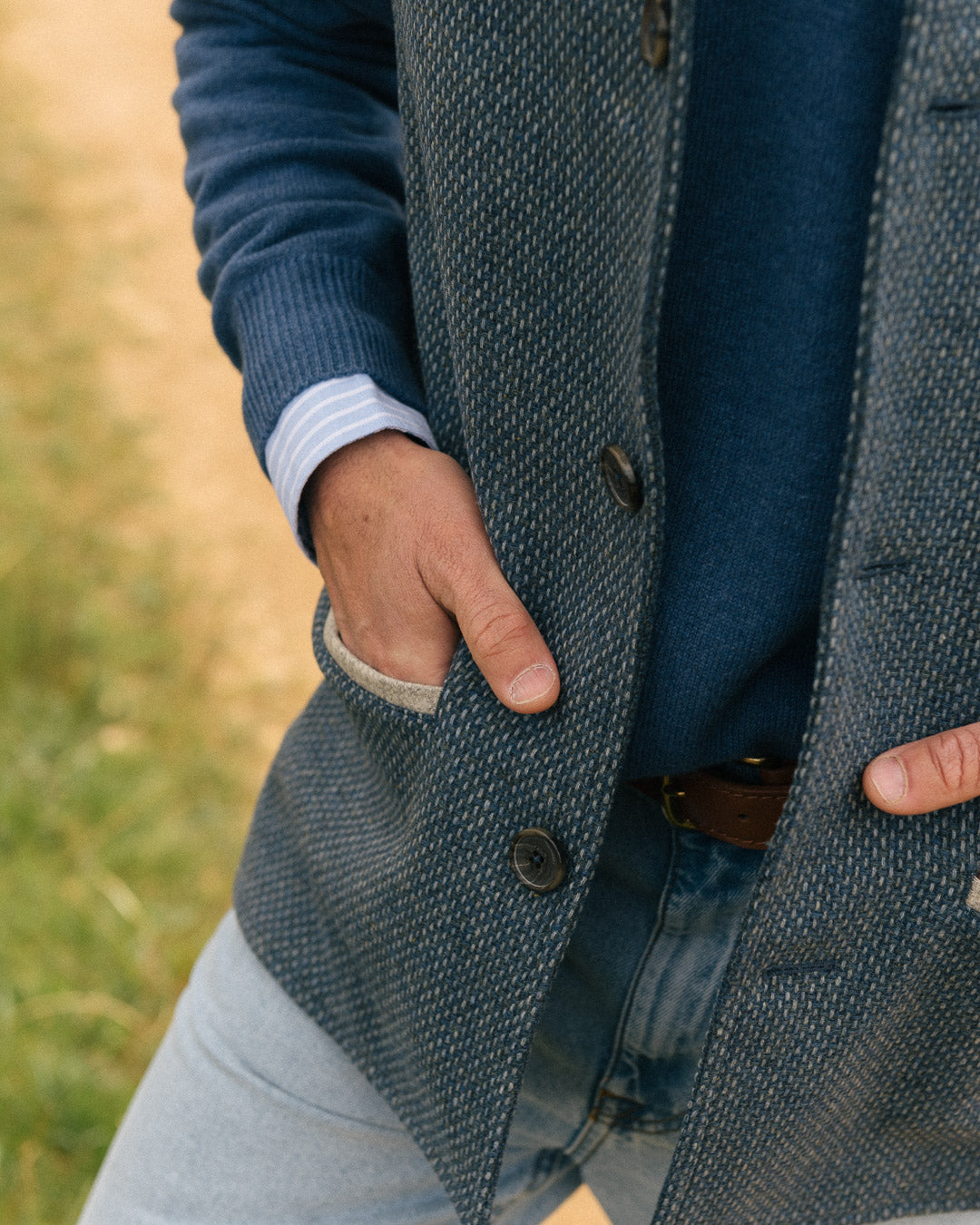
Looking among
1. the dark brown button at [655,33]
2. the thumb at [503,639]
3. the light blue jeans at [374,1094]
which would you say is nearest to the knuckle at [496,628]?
the thumb at [503,639]

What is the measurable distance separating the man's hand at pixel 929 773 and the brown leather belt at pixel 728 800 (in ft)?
0.50

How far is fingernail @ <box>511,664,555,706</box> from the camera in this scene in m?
0.88

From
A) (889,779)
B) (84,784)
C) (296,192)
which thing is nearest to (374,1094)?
(889,779)

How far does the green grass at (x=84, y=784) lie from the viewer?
89.0 inches

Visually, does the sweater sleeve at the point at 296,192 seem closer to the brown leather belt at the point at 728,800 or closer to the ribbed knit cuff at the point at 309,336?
the ribbed knit cuff at the point at 309,336

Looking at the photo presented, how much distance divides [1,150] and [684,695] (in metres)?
5.72

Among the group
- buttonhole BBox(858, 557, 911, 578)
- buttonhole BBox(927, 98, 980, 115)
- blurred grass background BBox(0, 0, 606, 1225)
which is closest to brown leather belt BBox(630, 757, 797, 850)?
buttonhole BBox(858, 557, 911, 578)

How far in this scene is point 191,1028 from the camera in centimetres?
122

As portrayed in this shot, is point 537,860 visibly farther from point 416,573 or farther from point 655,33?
point 655,33

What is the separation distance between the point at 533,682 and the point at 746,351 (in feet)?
0.93

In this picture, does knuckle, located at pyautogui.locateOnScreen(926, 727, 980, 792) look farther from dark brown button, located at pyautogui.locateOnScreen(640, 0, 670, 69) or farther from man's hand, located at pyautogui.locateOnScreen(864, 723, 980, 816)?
dark brown button, located at pyautogui.locateOnScreen(640, 0, 670, 69)

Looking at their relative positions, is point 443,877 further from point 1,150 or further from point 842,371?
point 1,150

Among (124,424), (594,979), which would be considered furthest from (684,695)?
(124,424)

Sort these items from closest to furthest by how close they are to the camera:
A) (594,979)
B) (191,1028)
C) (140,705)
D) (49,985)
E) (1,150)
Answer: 1. (594,979)
2. (191,1028)
3. (49,985)
4. (140,705)
5. (1,150)
